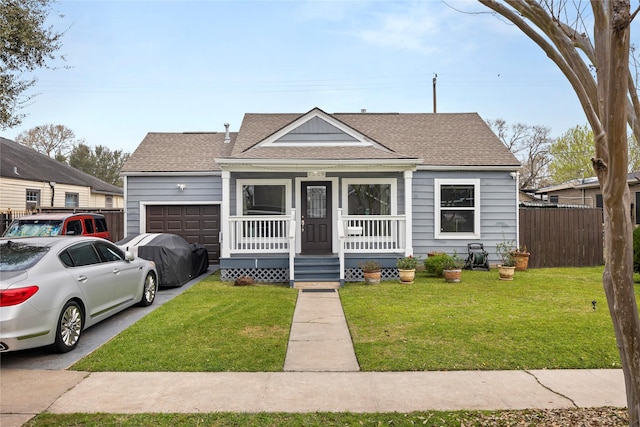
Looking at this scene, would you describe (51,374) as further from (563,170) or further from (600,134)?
(563,170)

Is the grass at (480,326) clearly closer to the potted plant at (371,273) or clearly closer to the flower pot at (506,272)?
the potted plant at (371,273)

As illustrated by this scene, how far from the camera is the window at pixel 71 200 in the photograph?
22.5 metres

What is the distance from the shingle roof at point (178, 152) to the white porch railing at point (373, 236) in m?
5.09

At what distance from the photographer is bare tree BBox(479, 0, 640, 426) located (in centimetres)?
230

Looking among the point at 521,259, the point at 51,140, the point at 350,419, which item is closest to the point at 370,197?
the point at 521,259

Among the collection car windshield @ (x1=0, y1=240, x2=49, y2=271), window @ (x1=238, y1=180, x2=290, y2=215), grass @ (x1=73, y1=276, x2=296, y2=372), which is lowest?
grass @ (x1=73, y1=276, x2=296, y2=372)

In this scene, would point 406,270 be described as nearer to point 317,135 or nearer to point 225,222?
point 317,135

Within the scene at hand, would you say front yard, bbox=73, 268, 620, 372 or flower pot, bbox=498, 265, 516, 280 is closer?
front yard, bbox=73, 268, 620, 372

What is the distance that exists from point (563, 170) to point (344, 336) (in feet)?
109

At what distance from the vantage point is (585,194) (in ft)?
67.5

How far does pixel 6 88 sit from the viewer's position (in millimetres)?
9180

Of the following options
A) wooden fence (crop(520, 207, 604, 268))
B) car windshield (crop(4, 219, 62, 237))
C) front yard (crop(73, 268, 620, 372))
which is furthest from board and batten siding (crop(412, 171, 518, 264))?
car windshield (crop(4, 219, 62, 237))

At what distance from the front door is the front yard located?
2443 millimetres

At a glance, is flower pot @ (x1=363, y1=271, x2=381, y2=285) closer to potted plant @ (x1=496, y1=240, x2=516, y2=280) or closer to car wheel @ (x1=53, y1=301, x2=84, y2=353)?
potted plant @ (x1=496, y1=240, x2=516, y2=280)
